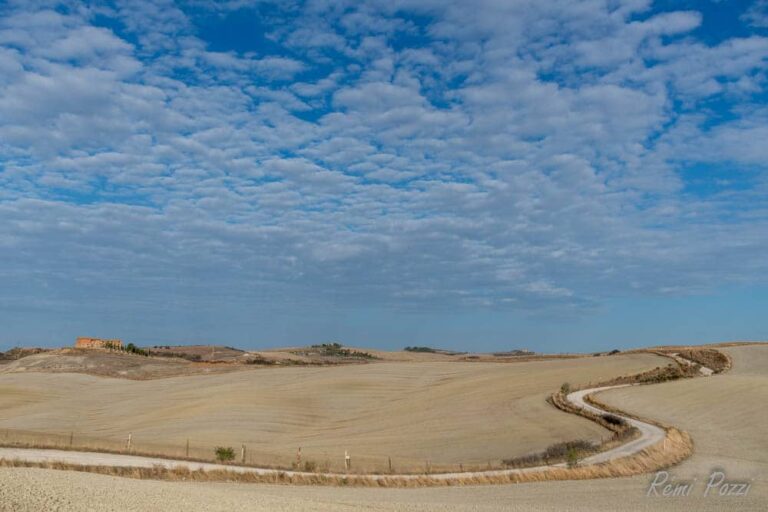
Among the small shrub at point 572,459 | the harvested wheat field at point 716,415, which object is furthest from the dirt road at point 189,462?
the harvested wheat field at point 716,415

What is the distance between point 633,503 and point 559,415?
25.2 m

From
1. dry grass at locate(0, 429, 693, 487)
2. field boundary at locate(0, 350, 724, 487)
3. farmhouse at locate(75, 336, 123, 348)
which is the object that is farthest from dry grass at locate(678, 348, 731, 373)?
farmhouse at locate(75, 336, 123, 348)

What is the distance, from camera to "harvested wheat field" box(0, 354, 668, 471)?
3819 cm

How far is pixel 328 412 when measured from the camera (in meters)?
57.9

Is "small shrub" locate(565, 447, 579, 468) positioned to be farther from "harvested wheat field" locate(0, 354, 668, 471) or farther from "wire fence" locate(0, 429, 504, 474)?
"harvested wheat field" locate(0, 354, 668, 471)

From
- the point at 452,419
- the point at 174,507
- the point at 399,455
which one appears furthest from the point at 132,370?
the point at 174,507

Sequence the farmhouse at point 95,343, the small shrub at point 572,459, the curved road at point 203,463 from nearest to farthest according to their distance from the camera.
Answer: the small shrub at point 572,459 < the curved road at point 203,463 < the farmhouse at point 95,343

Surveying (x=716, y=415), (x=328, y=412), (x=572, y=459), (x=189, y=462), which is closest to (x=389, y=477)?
(x=572, y=459)

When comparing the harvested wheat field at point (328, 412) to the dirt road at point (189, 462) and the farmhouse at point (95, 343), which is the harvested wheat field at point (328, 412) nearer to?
the dirt road at point (189, 462)

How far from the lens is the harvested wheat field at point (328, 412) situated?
38.2 m

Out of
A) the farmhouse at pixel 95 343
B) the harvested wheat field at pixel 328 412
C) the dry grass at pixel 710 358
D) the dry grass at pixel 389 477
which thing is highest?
the farmhouse at pixel 95 343

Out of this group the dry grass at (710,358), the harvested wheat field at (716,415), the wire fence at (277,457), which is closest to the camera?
the harvested wheat field at (716,415)

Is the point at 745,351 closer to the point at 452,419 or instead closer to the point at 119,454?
the point at 452,419

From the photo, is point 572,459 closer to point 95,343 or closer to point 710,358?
point 710,358
